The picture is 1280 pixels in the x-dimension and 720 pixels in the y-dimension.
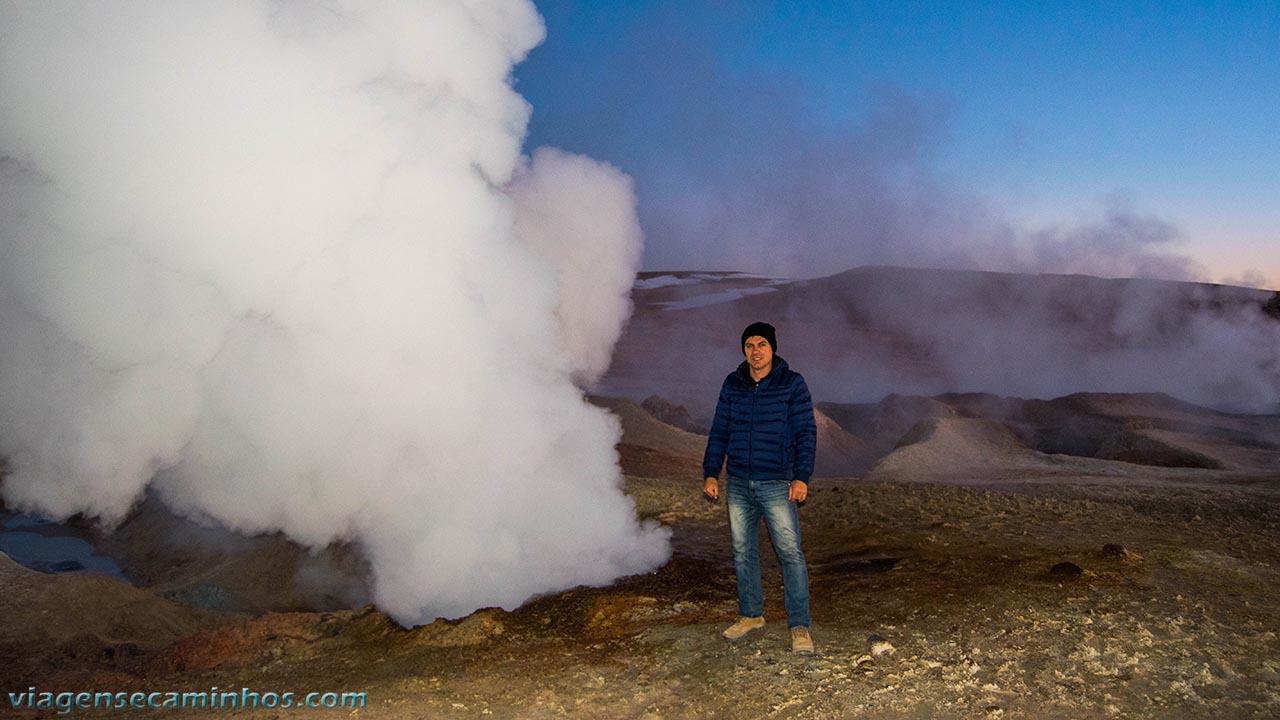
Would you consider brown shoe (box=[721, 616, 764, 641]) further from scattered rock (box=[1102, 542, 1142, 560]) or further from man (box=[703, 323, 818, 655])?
scattered rock (box=[1102, 542, 1142, 560])

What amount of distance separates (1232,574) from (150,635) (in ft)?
26.2

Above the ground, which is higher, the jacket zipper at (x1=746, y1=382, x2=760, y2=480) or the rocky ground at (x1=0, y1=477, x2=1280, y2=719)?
the jacket zipper at (x1=746, y1=382, x2=760, y2=480)

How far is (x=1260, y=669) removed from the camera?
387cm

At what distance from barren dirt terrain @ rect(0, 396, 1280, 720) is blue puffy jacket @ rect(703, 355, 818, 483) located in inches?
40.1

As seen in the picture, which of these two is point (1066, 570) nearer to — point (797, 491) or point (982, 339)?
point (797, 491)

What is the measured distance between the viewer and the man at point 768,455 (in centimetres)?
397

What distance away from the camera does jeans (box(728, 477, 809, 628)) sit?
13.1 ft

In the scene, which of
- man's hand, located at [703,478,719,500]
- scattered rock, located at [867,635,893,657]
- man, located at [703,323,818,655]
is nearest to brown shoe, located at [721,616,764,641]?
man, located at [703,323,818,655]

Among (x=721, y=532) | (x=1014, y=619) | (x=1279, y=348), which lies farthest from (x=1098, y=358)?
(x=1014, y=619)

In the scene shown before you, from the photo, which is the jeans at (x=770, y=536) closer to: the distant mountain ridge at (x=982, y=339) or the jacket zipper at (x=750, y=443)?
the jacket zipper at (x=750, y=443)

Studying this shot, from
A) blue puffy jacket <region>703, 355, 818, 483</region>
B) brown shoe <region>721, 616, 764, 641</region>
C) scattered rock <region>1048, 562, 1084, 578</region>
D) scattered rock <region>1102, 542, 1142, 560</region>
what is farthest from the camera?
scattered rock <region>1102, 542, 1142, 560</region>

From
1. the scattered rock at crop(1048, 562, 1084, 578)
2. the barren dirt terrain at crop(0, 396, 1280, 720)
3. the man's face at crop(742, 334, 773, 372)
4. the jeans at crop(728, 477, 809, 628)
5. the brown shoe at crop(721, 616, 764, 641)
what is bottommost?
the barren dirt terrain at crop(0, 396, 1280, 720)

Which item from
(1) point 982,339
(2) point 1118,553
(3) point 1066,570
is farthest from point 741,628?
(1) point 982,339

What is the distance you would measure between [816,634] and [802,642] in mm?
380
